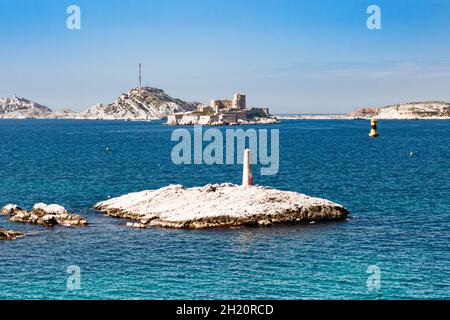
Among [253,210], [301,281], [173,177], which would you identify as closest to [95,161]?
[173,177]

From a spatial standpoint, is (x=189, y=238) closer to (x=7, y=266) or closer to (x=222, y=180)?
(x=7, y=266)

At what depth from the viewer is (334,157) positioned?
137000 millimetres

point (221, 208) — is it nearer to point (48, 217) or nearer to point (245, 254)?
point (245, 254)

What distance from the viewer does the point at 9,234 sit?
51062 mm

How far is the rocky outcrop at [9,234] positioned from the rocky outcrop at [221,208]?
918cm

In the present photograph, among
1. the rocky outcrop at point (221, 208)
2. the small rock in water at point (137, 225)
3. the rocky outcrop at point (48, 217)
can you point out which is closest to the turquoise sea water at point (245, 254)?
the small rock in water at point (137, 225)

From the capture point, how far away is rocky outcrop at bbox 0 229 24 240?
5053 centimetres

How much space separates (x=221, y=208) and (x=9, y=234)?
1767 cm

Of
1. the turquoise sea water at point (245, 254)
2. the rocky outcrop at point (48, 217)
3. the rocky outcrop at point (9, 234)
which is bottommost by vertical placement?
the turquoise sea water at point (245, 254)

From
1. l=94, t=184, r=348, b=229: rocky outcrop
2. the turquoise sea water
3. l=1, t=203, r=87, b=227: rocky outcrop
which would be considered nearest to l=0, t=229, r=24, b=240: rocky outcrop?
the turquoise sea water

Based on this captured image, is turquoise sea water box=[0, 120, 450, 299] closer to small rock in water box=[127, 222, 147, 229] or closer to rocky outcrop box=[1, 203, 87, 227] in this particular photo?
small rock in water box=[127, 222, 147, 229]

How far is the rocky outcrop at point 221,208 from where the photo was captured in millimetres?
54969

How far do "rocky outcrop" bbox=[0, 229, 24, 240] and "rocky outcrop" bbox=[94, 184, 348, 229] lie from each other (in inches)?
362

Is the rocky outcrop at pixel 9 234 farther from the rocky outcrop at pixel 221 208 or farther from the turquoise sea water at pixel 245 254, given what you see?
the rocky outcrop at pixel 221 208
